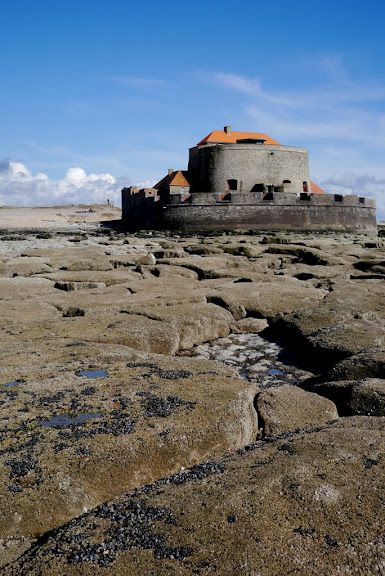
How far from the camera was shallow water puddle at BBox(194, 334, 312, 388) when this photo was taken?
5.77 m

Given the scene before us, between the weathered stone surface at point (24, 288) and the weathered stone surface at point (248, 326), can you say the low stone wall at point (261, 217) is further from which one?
the weathered stone surface at point (248, 326)

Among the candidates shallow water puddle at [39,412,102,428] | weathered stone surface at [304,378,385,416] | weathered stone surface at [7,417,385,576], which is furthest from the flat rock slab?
weathered stone surface at [304,378,385,416]

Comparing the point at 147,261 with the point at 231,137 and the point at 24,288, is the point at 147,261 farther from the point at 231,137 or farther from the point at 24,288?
the point at 231,137

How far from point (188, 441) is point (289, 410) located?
3.51ft

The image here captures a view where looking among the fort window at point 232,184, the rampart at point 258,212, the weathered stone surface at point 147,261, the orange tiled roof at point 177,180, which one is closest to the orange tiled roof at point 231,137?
the orange tiled roof at point 177,180

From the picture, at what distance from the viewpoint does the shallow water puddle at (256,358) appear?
577 centimetres

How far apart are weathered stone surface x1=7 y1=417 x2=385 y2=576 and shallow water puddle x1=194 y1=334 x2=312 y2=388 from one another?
96.4 inches

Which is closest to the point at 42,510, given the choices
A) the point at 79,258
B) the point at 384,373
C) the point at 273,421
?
the point at 273,421

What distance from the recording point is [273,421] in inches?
162

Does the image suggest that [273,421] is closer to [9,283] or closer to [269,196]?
[9,283]

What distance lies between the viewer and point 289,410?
14.0 feet

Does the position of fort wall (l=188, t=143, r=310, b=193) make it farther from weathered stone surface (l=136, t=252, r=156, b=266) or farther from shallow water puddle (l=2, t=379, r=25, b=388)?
shallow water puddle (l=2, t=379, r=25, b=388)

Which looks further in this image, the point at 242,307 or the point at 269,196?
A: the point at 269,196

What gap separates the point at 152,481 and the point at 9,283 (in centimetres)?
668
